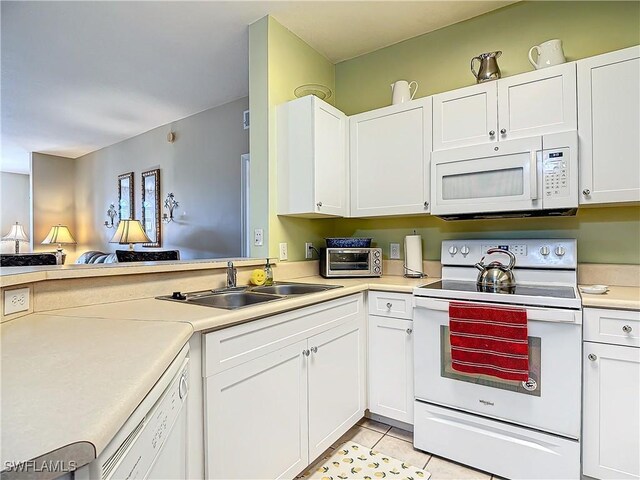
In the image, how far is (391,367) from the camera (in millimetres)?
2020

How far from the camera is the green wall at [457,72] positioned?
1.92 meters

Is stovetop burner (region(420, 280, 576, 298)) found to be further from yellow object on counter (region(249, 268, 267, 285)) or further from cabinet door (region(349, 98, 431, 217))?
yellow object on counter (region(249, 268, 267, 285))

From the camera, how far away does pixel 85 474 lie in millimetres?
480

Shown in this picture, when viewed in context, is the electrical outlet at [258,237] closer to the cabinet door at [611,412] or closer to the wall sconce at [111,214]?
the cabinet door at [611,412]

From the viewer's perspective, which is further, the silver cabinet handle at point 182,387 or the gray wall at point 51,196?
the gray wall at point 51,196

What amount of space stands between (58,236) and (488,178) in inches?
249

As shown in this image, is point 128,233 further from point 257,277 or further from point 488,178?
point 488,178

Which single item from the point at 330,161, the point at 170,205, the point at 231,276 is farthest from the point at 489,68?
the point at 170,205

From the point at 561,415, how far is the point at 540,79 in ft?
5.44

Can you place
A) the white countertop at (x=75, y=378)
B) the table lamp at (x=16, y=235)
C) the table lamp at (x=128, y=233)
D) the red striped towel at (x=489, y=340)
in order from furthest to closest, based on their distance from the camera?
the table lamp at (x=16, y=235), the table lamp at (x=128, y=233), the red striped towel at (x=489, y=340), the white countertop at (x=75, y=378)

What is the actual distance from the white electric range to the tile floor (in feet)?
0.15

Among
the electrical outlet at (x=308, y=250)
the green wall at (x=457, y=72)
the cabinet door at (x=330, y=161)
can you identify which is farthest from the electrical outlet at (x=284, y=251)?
the cabinet door at (x=330, y=161)

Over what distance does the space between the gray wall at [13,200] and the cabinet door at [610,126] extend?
8515 mm

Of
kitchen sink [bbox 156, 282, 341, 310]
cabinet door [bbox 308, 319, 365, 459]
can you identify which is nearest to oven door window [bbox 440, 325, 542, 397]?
cabinet door [bbox 308, 319, 365, 459]
